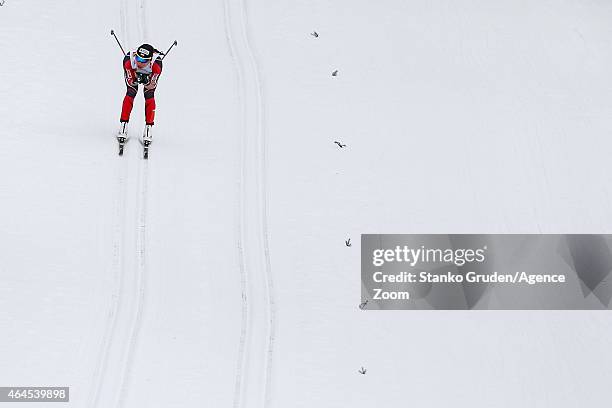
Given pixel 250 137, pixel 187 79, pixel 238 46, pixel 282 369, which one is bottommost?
pixel 282 369

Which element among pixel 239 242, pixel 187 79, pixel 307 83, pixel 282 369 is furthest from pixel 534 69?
pixel 282 369

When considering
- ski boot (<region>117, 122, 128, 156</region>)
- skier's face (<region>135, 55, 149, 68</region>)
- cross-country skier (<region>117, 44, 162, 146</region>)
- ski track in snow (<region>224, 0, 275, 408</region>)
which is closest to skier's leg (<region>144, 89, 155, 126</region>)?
cross-country skier (<region>117, 44, 162, 146</region>)

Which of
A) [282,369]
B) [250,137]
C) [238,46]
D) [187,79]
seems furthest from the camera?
[238,46]

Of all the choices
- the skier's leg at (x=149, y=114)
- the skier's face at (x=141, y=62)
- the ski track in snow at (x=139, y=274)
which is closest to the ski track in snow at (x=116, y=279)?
the ski track in snow at (x=139, y=274)

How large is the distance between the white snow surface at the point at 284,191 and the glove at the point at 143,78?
91 cm

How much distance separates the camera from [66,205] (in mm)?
11398

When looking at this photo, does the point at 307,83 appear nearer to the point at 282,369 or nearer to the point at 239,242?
the point at 239,242

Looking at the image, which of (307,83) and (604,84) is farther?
(604,84)

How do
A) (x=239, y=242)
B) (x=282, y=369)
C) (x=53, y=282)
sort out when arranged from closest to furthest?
(x=282, y=369)
(x=53, y=282)
(x=239, y=242)

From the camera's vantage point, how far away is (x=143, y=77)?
1248 centimetres

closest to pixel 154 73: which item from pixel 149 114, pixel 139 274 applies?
→ pixel 149 114

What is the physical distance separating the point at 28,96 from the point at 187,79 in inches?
99.3

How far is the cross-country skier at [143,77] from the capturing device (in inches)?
484

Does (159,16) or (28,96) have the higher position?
(159,16)
